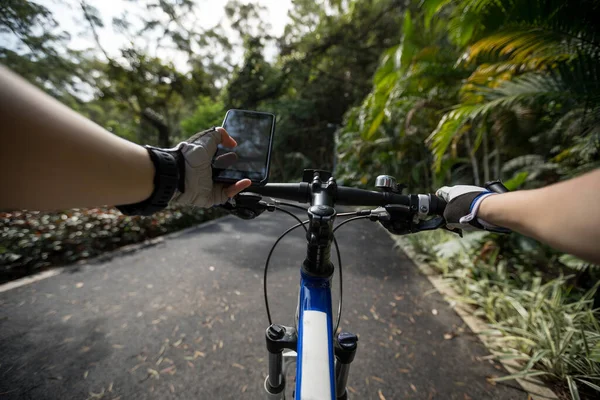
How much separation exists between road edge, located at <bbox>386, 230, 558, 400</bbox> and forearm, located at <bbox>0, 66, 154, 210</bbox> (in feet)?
9.78

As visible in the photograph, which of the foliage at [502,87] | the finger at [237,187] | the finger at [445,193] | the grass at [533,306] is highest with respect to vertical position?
the foliage at [502,87]

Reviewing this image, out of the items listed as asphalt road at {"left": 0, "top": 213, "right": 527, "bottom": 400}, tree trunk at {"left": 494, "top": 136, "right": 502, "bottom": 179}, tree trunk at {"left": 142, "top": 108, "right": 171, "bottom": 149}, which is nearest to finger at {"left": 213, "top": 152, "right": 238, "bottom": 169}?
asphalt road at {"left": 0, "top": 213, "right": 527, "bottom": 400}

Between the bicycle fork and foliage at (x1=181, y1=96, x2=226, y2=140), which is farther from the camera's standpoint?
foliage at (x1=181, y1=96, x2=226, y2=140)

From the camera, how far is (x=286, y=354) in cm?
110

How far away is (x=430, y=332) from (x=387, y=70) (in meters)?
5.61

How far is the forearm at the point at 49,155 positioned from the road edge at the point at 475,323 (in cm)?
298

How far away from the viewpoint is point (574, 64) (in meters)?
2.19

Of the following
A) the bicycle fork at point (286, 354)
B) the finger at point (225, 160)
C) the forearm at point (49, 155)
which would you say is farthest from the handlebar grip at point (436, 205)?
the forearm at point (49, 155)

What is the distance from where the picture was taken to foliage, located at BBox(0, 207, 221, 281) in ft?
11.2

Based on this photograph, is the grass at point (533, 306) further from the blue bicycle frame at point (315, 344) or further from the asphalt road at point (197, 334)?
the blue bicycle frame at point (315, 344)

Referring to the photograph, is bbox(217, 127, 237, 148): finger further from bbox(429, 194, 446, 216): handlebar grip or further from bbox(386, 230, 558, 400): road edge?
bbox(386, 230, 558, 400): road edge

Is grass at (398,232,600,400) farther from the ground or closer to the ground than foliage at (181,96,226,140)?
closer to the ground

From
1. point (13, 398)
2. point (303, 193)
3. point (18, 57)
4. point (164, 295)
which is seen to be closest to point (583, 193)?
point (303, 193)

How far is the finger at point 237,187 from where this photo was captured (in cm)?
99
